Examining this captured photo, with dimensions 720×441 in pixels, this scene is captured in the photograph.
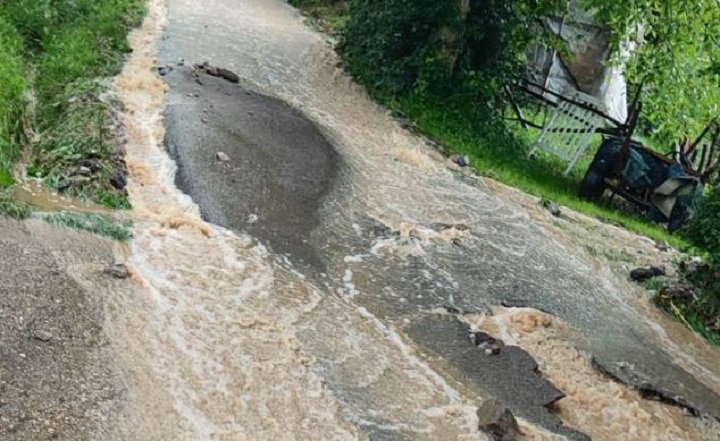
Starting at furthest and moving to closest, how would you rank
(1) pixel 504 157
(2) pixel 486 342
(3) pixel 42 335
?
(1) pixel 504 157
(2) pixel 486 342
(3) pixel 42 335

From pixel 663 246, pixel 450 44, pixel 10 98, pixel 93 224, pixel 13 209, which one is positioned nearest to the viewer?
pixel 13 209

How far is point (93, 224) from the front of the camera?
275 inches

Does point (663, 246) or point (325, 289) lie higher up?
point (663, 246)

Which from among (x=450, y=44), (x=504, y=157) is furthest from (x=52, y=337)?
(x=450, y=44)

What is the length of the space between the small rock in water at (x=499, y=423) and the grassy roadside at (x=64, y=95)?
13.7 ft

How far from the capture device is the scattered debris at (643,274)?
9.39 metres

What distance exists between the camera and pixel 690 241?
8523 millimetres

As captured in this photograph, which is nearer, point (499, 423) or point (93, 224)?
point (499, 423)

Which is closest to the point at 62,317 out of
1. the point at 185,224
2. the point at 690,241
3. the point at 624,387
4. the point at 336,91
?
the point at 185,224

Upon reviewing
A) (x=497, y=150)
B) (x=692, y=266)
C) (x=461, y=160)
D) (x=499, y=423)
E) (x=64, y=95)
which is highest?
(x=692, y=266)

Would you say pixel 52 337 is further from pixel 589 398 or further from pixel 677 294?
pixel 677 294

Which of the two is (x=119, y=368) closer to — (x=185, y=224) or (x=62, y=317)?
(x=62, y=317)

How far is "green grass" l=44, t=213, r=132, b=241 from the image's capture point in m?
6.84

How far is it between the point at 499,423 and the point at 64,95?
22.9 ft
